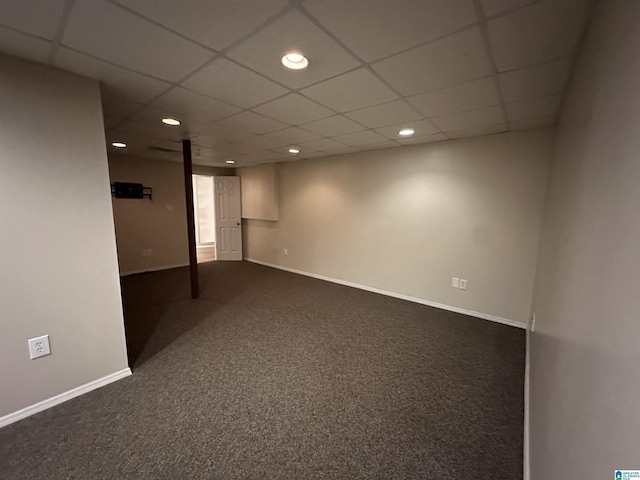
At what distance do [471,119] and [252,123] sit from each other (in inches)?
88.3

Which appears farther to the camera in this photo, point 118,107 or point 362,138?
point 362,138

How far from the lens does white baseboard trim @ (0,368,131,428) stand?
1.74m

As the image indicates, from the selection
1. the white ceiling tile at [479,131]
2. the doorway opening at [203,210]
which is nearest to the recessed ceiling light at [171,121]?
the white ceiling tile at [479,131]

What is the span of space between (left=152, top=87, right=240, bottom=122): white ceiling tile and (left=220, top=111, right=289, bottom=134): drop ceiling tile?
110mm

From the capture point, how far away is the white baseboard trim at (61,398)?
1.74m

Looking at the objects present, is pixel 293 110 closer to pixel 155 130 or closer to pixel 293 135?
pixel 293 135

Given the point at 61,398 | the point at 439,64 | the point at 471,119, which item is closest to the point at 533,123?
the point at 471,119

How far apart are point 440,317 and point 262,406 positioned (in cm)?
256

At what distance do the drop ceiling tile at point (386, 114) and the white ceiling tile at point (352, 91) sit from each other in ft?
0.39

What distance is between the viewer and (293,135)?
3.33m

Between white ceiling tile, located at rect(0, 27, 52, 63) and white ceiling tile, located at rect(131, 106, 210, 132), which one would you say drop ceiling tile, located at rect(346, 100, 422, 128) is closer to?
white ceiling tile, located at rect(131, 106, 210, 132)

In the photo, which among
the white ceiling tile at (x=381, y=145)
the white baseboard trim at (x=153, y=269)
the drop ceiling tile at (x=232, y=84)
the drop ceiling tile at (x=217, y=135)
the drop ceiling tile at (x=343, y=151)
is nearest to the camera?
the drop ceiling tile at (x=232, y=84)

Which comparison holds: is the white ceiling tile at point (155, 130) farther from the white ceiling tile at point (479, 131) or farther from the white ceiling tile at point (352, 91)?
the white ceiling tile at point (479, 131)

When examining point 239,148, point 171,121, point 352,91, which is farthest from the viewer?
point 239,148
